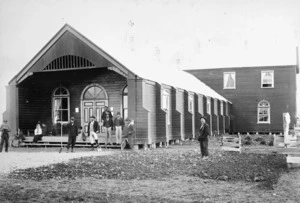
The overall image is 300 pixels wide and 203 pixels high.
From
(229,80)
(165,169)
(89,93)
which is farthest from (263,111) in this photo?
(165,169)

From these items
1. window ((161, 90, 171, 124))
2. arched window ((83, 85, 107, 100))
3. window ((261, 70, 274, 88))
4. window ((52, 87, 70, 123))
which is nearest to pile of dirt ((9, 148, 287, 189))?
window ((161, 90, 171, 124))

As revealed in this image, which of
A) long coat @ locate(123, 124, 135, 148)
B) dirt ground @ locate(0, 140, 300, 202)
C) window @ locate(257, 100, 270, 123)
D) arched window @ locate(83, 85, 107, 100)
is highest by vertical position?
arched window @ locate(83, 85, 107, 100)

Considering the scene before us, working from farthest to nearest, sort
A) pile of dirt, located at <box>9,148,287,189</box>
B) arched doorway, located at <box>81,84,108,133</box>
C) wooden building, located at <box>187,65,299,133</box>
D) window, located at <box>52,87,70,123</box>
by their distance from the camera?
wooden building, located at <box>187,65,299,133</box> → window, located at <box>52,87,70,123</box> → arched doorway, located at <box>81,84,108,133</box> → pile of dirt, located at <box>9,148,287,189</box>

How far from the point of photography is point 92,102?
27.2 m

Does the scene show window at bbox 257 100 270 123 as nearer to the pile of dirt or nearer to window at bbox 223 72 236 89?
window at bbox 223 72 236 89

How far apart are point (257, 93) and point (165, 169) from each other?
3447 cm

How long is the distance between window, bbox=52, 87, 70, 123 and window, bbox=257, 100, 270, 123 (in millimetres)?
24974

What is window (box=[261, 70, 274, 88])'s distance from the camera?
4538 centimetres

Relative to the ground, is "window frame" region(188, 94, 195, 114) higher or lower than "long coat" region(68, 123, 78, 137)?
higher

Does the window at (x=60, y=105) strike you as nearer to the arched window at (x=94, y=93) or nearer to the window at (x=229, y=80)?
the arched window at (x=94, y=93)

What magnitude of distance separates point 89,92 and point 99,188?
17807 millimetres

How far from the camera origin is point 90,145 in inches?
916

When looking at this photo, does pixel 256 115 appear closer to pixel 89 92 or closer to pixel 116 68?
pixel 89 92

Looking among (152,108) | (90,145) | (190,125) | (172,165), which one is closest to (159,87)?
(152,108)
